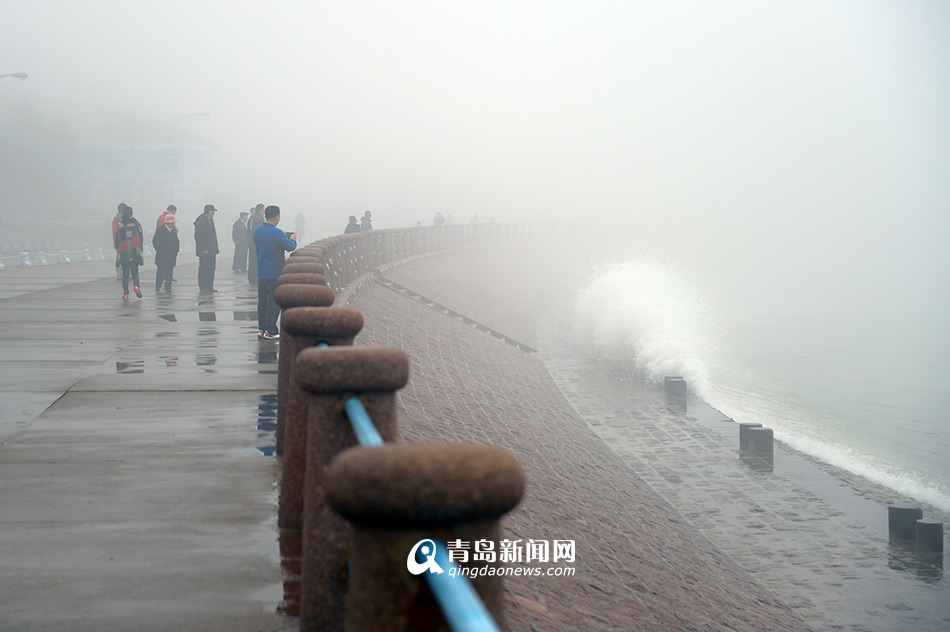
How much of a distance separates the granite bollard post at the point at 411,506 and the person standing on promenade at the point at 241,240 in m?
25.4

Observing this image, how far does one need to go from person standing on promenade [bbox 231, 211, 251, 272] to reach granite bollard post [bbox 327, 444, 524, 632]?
25.4 metres

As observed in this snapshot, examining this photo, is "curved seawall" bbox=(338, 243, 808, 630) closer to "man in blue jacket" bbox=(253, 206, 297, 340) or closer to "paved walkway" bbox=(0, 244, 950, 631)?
"paved walkway" bbox=(0, 244, 950, 631)

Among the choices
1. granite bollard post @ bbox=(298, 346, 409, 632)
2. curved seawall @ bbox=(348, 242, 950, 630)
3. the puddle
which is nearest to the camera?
granite bollard post @ bbox=(298, 346, 409, 632)

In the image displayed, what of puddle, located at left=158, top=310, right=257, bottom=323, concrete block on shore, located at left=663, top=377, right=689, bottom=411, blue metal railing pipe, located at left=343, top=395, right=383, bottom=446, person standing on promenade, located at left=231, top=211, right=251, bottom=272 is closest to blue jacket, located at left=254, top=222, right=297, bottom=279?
puddle, located at left=158, top=310, right=257, bottom=323

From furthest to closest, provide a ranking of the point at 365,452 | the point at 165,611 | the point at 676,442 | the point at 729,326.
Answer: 1. the point at 729,326
2. the point at 676,442
3. the point at 165,611
4. the point at 365,452

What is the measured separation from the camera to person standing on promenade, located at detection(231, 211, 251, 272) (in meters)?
29.0

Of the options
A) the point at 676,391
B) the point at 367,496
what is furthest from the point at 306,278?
the point at 676,391

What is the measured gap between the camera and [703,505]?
16.0m

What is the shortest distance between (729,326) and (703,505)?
47.6 metres

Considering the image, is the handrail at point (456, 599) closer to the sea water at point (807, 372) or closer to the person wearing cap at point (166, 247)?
the sea water at point (807, 372)

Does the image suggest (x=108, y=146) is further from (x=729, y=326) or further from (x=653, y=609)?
(x=653, y=609)

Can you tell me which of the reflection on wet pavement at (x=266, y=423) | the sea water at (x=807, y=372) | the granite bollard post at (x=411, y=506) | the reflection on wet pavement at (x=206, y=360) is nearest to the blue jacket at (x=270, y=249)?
the reflection on wet pavement at (x=206, y=360)

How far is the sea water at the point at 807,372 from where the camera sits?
88.7 ft

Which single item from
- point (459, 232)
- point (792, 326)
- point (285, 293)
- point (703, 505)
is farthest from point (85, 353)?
point (792, 326)
